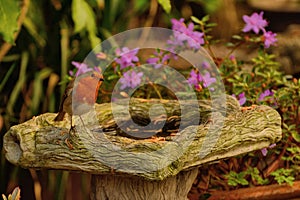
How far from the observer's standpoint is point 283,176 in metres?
2.23

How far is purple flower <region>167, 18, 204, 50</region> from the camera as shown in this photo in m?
2.35

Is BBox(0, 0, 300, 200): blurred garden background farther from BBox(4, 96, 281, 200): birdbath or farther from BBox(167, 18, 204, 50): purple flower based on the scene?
BBox(4, 96, 281, 200): birdbath

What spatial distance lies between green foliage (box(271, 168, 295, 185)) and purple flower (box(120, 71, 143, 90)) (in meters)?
0.50

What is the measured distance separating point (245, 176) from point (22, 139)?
31.6 inches

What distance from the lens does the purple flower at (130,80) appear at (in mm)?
2279

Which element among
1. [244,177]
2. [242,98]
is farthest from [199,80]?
[244,177]

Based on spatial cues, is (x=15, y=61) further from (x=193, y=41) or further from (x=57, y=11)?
(x=193, y=41)

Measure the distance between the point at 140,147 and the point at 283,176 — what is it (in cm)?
73

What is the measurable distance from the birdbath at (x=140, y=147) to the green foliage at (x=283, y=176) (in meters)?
0.37

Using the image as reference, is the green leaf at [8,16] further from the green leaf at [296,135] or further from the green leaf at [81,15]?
the green leaf at [296,135]

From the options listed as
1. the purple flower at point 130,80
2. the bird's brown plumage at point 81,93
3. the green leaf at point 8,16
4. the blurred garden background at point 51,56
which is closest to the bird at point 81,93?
the bird's brown plumage at point 81,93

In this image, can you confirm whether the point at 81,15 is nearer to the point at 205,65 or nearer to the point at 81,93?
the point at 205,65

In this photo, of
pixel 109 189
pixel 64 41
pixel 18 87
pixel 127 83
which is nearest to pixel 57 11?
pixel 64 41

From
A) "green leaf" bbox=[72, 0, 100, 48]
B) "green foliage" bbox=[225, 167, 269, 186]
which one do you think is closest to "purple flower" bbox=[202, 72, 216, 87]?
"green foliage" bbox=[225, 167, 269, 186]
